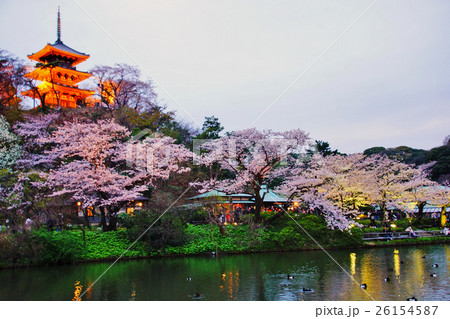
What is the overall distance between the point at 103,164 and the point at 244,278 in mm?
11027

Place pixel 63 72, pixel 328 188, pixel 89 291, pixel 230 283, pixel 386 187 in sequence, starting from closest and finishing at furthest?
pixel 89 291, pixel 230 283, pixel 328 188, pixel 386 187, pixel 63 72

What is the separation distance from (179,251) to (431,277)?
1203 cm


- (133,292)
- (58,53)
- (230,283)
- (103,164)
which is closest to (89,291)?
(133,292)

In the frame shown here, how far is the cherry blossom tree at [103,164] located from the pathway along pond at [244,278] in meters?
4.06

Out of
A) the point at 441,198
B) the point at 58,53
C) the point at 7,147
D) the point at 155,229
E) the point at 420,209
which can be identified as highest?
the point at 58,53

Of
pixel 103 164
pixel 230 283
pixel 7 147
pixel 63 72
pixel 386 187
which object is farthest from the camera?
pixel 63 72

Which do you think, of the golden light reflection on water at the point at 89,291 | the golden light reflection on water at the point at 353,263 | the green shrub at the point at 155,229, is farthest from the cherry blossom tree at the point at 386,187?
the golden light reflection on water at the point at 89,291

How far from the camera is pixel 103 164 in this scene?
2136 centimetres

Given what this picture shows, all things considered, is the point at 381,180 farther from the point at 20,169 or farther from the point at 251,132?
the point at 20,169

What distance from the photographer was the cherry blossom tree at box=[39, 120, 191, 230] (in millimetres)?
20625

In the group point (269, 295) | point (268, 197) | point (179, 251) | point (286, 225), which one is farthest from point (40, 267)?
point (268, 197)

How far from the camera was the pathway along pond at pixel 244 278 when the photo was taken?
455 inches

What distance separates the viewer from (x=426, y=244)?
2484 centimetres

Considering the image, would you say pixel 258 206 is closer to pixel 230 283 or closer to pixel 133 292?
pixel 230 283
